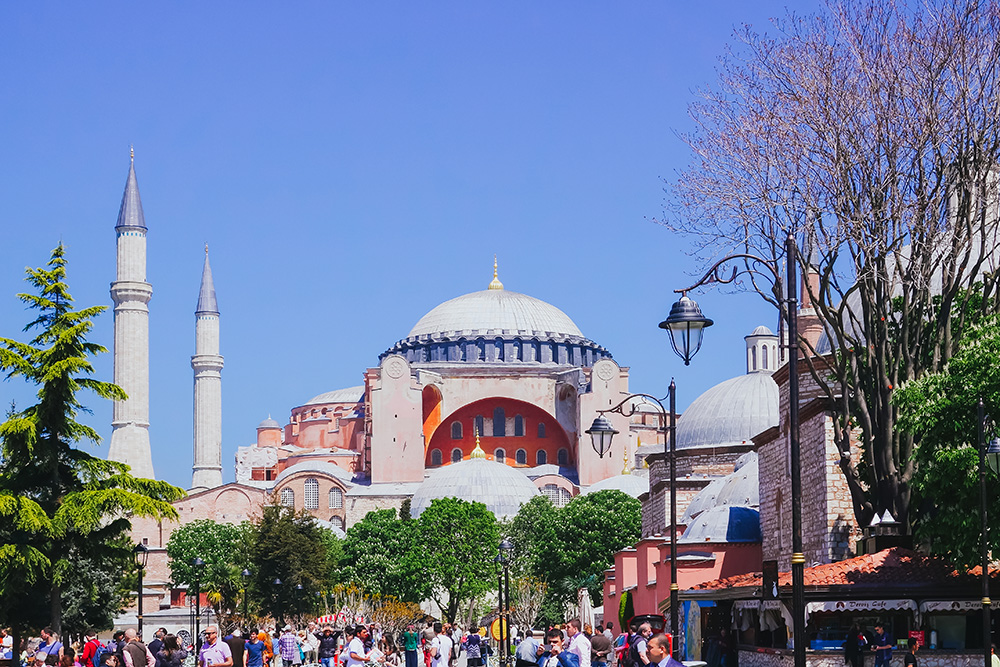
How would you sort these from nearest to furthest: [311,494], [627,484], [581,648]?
[581,648] < [627,484] < [311,494]

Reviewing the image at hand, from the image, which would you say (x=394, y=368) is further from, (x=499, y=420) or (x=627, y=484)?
(x=627, y=484)

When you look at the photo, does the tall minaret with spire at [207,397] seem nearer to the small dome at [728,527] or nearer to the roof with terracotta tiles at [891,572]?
the small dome at [728,527]

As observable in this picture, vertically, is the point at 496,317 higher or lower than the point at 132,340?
higher

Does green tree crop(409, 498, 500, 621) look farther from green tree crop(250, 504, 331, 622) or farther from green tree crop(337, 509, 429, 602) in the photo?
green tree crop(250, 504, 331, 622)

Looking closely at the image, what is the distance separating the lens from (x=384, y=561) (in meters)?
55.8

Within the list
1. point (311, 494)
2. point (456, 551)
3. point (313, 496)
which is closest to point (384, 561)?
point (456, 551)

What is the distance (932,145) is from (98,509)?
41.8ft

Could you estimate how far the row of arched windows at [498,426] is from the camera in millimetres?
80812

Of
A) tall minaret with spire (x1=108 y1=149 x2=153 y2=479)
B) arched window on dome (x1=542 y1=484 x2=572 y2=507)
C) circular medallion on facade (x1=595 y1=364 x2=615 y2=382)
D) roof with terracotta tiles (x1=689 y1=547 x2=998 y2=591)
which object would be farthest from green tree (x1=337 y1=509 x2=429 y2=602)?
roof with terracotta tiles (x1=689 y1=547 x2=998 y2=591)

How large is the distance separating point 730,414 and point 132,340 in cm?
3121

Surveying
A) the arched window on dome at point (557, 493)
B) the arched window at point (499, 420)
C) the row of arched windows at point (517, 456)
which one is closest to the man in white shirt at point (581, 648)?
the arched window on dome at point (557, 493)

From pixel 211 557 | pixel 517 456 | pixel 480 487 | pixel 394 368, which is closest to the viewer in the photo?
pixel 211 557

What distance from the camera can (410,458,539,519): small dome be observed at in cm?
6812

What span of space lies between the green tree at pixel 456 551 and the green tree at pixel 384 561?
465 mm
